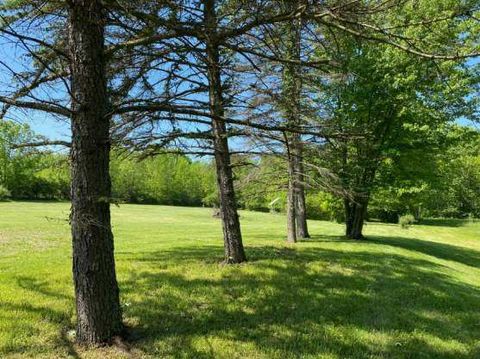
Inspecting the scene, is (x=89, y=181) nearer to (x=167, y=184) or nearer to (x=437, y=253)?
(x=437, y=253)

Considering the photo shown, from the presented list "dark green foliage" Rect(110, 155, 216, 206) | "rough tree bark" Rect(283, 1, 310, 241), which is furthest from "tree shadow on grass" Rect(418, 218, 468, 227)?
"dark green foliage" Rect(110, 155, 216, 206)

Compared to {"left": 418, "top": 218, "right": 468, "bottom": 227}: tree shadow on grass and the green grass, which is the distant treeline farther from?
{"left": 418, "top": 218, "right": 468, "bottom": 227}: tree shadow on grass

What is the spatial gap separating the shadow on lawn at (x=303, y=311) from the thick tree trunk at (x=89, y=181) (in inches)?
24.6

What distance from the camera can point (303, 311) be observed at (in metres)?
6.18

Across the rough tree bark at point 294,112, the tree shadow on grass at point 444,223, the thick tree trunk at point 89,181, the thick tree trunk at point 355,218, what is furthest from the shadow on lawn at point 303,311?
the tree shadow on grass at point 444,223

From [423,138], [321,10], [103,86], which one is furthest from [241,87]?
[423,138]

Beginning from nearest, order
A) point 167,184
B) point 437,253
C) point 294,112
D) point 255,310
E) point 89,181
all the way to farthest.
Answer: point 89,181, point 255,310, point 294,112, point 437,253, point 167,184

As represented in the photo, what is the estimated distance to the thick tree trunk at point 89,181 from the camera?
4.52 meters

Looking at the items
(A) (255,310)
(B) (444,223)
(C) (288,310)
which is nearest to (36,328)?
(A) (255,310)

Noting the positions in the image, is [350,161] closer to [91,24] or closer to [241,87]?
[241,87]

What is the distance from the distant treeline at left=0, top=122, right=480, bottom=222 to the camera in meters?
9.90

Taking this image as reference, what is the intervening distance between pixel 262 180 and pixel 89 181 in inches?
343

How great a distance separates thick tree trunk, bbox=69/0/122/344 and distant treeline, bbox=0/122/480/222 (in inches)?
14.5

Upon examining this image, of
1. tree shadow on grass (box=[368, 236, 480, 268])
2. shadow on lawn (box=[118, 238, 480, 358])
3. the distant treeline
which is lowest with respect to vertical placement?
tree shadow on grass (box=[368, 236, 480, 268])
